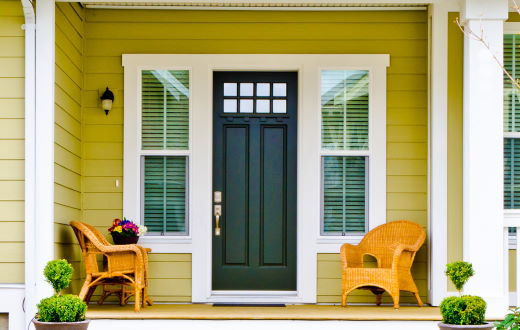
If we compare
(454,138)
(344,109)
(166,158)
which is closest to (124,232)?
(166,158)

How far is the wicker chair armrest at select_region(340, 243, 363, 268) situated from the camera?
7.35m

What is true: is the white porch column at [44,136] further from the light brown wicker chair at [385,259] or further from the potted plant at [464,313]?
the potted plant at [464,313]

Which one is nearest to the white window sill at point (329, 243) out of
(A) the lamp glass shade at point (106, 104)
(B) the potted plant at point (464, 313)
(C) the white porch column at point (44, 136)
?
(B) the potted plant at point (464, 313)

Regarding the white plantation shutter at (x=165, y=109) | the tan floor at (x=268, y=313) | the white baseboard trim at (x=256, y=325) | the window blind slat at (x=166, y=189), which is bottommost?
the white baseboard trim at (x=256, y=325)

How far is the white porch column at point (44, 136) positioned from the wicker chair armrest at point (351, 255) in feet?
7.91

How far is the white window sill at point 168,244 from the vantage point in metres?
7.82

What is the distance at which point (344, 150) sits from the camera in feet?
26.0

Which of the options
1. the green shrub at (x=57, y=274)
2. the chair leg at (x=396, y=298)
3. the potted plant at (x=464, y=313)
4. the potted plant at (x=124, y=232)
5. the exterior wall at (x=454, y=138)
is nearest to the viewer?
the potted plant at (x=464, y=313)

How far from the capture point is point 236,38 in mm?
7910

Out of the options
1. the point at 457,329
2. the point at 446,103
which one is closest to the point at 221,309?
the point at 457,329

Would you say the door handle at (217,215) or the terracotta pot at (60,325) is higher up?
the door handle at (217,215)

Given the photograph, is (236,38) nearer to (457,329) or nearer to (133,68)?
(133,68)

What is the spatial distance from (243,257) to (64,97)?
219 centimetres

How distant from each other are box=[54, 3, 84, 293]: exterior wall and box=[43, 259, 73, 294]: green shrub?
772 millimetres
